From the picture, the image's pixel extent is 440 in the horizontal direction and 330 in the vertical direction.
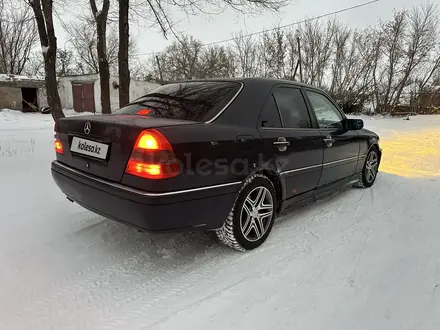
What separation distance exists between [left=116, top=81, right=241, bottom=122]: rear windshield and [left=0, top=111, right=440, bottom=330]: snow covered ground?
3.85 feet

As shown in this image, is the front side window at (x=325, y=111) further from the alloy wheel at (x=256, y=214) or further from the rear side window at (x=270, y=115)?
the alloy wheel at (x=256, y=214)

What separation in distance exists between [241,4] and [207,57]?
22961 millimetres

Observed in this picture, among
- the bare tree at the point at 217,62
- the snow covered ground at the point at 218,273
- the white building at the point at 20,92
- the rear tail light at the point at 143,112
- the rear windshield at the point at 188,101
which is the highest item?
the bare tree at the point at 217,62

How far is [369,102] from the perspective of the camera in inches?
1011

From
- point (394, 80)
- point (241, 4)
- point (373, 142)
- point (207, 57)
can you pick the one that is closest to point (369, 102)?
point (394, 80)

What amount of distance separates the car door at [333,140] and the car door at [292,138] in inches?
6.6

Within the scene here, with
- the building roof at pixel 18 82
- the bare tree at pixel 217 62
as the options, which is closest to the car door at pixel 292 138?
the building roof at pixel 18 82

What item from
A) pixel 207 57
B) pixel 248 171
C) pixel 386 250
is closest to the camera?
pixel 248 171

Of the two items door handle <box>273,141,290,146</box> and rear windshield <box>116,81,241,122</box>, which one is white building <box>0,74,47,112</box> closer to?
rear windshield <box>116,81,241,122</box>

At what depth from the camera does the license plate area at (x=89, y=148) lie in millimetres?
2236

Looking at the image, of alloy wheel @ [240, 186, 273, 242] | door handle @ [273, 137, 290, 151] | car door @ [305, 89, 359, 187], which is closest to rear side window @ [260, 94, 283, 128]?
door handle @ [273, 137, 290, 151]

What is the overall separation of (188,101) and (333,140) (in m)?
1.87

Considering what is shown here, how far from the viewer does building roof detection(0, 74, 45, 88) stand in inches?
794

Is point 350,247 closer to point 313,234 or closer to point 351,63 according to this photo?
point 313,234
